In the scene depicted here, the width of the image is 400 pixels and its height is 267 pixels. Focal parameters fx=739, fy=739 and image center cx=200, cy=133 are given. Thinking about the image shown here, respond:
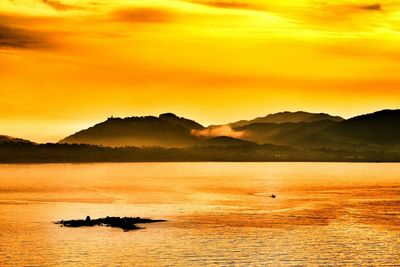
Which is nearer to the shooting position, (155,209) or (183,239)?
(183,239)

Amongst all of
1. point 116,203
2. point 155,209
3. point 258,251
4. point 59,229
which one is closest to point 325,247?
point 258,251

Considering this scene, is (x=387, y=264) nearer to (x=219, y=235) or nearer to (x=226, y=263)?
(x=226, y=263)

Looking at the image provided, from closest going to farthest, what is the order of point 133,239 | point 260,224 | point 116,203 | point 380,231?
1. point 133,239
2. point 380,231
3. point 260,224
4. point 116,203

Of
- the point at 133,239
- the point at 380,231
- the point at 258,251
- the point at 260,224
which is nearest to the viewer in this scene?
the point at 258,251

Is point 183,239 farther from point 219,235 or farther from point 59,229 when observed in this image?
point 59,229

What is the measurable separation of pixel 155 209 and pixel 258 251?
2749 inches

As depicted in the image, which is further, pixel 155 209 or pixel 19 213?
pixel 155 209

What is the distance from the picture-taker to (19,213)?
16050cm

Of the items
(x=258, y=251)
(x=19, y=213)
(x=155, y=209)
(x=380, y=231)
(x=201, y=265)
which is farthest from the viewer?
(x=155, y=209)

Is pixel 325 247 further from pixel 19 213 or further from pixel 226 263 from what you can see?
pixel 19 213

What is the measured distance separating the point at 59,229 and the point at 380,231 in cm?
5502

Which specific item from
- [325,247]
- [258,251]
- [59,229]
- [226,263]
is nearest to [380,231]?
[325,247]

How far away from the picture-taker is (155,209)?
171 metres

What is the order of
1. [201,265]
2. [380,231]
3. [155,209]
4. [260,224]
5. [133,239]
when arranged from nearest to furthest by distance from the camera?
[201,265], [133,239], [380,231], [260,224], [155,209]
